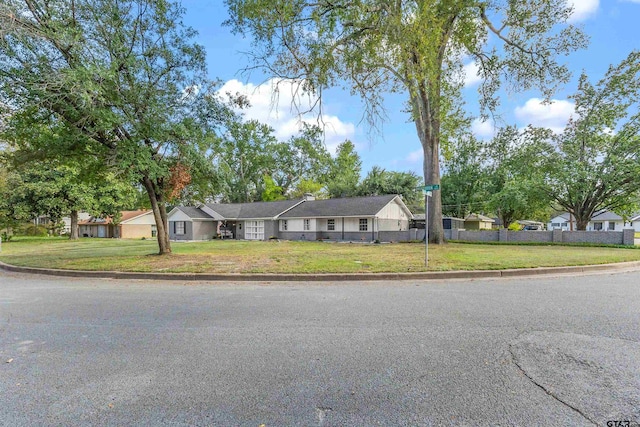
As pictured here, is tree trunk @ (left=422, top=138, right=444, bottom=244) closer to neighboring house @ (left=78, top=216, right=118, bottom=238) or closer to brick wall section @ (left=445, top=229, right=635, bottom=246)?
brick wall section @ (left=445, top=229, right=635, bottom=246)

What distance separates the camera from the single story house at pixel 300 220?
2786 cm

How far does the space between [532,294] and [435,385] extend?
4887mm

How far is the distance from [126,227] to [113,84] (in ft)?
120

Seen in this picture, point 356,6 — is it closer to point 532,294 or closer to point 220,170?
point 532,294

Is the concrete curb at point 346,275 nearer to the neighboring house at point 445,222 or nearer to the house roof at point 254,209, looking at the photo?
the house roof at point 254,209

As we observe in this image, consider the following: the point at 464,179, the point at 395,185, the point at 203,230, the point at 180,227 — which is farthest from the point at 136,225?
the point at 464,179

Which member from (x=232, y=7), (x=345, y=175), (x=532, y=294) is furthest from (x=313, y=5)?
(x=345, y=175)

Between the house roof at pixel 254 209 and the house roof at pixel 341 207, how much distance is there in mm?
863

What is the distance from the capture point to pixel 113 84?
10.7 m

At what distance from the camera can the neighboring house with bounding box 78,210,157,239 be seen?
4197 centimetres

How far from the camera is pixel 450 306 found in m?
5.75

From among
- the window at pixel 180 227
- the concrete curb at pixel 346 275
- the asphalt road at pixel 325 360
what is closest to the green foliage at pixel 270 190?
the window at pixel 180 227

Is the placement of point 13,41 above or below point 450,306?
above

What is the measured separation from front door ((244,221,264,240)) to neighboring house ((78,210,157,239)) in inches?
714
